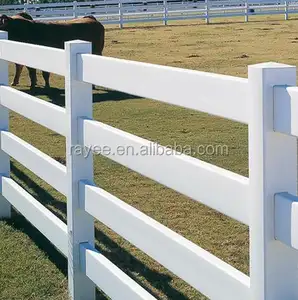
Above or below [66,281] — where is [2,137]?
above

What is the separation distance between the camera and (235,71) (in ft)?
47.4

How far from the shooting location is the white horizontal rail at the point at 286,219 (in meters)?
2.07

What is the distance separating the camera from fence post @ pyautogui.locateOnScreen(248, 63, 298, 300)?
84.8 inches

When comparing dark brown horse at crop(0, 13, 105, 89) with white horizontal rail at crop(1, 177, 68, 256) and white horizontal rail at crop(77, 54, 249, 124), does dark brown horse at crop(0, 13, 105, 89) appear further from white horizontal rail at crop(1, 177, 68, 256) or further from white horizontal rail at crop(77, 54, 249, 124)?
white horizontal rail at crop(77, 54, 249, 124)

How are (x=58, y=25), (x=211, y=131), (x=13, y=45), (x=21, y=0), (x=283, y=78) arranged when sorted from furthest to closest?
(x=21, y=0), (x=58, y=25), (x=211, y=131), (x=13, y=45), (x=283, y=78)

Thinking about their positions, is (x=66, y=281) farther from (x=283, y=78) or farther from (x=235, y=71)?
(x=235, y=71)

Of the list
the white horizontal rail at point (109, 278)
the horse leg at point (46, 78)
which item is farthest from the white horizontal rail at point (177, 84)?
the horse leg at point (46, 78)

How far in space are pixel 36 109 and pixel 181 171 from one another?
2.11 metres

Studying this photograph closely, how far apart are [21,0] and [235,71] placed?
65.2m

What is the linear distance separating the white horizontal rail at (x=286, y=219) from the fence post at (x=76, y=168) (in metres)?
1.76

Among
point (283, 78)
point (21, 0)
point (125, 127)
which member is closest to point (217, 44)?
point (125, 127)

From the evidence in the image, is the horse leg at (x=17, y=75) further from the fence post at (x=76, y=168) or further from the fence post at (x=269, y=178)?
the fence post at (x=269, y=178)

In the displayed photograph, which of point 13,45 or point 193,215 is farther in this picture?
point 193,215

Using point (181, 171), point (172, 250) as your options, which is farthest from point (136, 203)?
point (181, 171)
